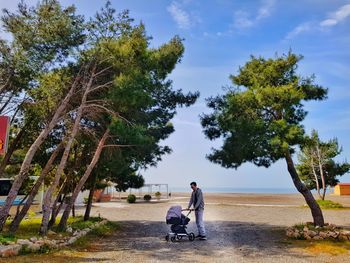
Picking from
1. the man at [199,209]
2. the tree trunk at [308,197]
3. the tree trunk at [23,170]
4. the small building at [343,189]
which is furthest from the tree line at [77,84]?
the small building at [343,189]

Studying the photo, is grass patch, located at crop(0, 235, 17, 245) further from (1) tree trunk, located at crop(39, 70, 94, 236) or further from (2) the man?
(2) the man

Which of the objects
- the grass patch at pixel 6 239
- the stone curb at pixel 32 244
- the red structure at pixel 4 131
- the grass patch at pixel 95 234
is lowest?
the grass patch at pixel 95 234

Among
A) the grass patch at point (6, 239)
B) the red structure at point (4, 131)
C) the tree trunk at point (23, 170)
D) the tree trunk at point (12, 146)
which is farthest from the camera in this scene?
the tree trunk at point (12, 146)

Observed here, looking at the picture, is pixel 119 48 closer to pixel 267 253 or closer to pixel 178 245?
pixel 178 245

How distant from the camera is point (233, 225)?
17.1 m

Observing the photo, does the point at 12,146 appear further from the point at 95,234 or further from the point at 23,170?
the point at 95,234

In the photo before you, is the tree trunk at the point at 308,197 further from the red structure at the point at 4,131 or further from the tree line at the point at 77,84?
the red structure at the point at 4,131

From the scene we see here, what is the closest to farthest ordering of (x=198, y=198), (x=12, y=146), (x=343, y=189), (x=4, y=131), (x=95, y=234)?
(x=4, y=131) → (x=198, y=198) → (x=95, y=234) → (x=12, y=146) → (x=343, y=189)

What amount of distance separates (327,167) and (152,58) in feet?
73.0

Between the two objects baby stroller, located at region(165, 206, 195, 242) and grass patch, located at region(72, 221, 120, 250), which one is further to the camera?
baby stroller, located at region(165, 206, 195, 242)

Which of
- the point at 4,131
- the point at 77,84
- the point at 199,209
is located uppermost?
the point at 77,84

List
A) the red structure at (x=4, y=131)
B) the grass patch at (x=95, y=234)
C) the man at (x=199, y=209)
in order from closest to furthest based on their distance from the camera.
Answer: the red structure at (x=4, y=131), the grass patch at (x=95, y=234), the man at (x=199, y=209)

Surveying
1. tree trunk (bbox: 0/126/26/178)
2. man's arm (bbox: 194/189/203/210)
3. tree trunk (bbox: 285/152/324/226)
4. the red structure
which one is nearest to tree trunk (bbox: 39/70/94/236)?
the red structure

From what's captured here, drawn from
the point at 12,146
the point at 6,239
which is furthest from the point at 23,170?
the point at 12,146
